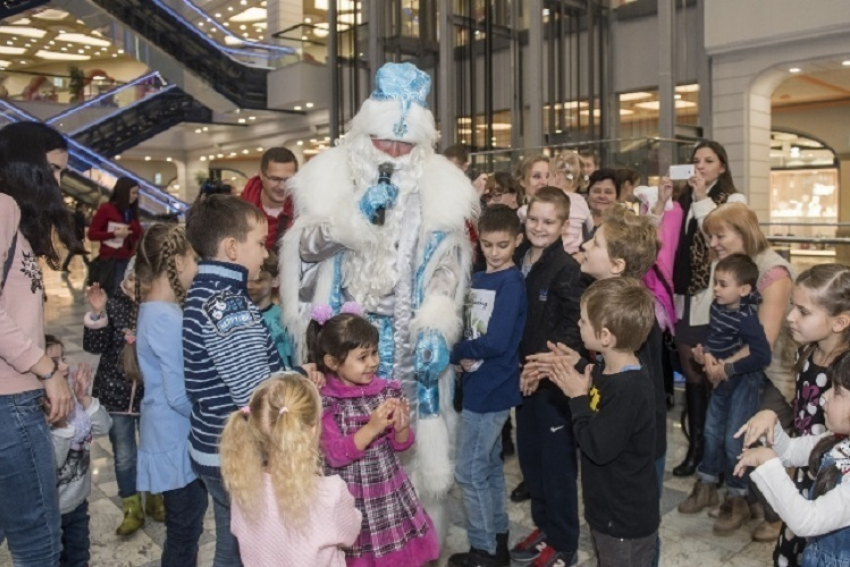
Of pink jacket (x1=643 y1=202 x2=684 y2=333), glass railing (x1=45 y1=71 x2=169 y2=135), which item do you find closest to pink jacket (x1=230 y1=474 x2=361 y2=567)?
pink jacket (x1=643 y1=202 x2=684 y2=333)

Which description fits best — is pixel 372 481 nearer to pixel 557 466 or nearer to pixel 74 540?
pixel 557 466

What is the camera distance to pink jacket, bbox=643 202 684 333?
3.48 meters

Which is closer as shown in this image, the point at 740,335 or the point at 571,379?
the point at 571,379

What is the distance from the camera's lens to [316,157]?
2629mm

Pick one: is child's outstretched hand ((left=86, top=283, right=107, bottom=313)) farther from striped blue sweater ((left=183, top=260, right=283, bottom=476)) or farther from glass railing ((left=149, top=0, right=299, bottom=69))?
glass railing ((left=149, top=0, right=299, bottom=69))

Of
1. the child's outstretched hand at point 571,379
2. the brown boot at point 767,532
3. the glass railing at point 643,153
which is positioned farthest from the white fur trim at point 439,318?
the glass railing at point 643,153

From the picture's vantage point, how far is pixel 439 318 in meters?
2.40

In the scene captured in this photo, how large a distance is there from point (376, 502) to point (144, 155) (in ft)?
80.1

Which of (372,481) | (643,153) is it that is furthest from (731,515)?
(643,153)

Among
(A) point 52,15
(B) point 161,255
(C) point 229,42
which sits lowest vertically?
(B) point 161,255

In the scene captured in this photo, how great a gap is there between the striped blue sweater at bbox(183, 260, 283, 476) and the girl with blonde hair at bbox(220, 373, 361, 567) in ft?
0.60

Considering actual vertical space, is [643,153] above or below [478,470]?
above

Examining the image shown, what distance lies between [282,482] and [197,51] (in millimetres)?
15042

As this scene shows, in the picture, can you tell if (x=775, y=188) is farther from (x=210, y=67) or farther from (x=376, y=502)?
(x=376, y=502)
